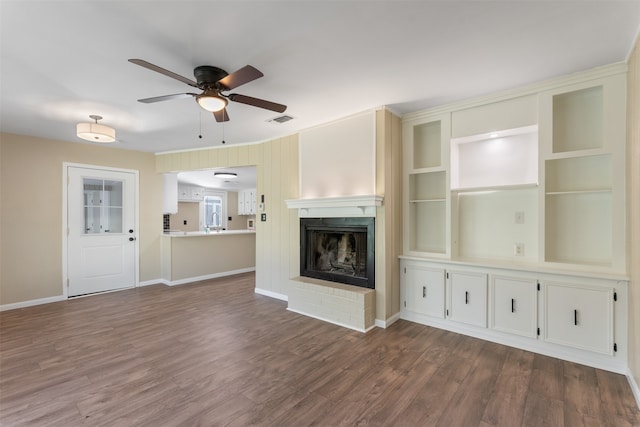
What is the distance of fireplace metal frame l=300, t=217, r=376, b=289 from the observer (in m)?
3.56

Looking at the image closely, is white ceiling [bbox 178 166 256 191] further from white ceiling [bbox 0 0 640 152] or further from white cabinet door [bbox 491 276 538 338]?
white cabinet door [bbox 491 276 538 338]

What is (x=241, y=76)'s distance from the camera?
2127 millimetres

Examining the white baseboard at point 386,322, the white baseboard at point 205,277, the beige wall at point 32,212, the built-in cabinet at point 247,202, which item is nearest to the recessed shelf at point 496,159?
the white baseboard at point 386,322

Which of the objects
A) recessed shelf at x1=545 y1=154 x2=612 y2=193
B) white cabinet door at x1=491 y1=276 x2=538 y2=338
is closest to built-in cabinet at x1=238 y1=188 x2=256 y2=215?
white cabinet door at x1=491 y1=276 x2=538 y2=338

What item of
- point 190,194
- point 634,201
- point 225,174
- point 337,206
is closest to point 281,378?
point 337,206

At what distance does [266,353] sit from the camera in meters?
2.83

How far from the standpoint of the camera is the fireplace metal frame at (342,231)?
140 inches

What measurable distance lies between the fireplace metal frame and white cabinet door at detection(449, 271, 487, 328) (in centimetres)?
91

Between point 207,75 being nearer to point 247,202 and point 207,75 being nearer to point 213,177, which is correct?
point 213,177

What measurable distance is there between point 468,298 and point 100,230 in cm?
597

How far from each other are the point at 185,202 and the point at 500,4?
369 inches

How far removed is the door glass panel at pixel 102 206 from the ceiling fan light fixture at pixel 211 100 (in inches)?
159

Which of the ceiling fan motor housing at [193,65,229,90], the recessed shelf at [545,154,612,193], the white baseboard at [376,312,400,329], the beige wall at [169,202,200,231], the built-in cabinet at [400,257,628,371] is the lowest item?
the white baseboard at [376,312,400,329]

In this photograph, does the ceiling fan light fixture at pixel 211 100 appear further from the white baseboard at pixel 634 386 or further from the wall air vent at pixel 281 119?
the white baseboard at pixel 634 386
